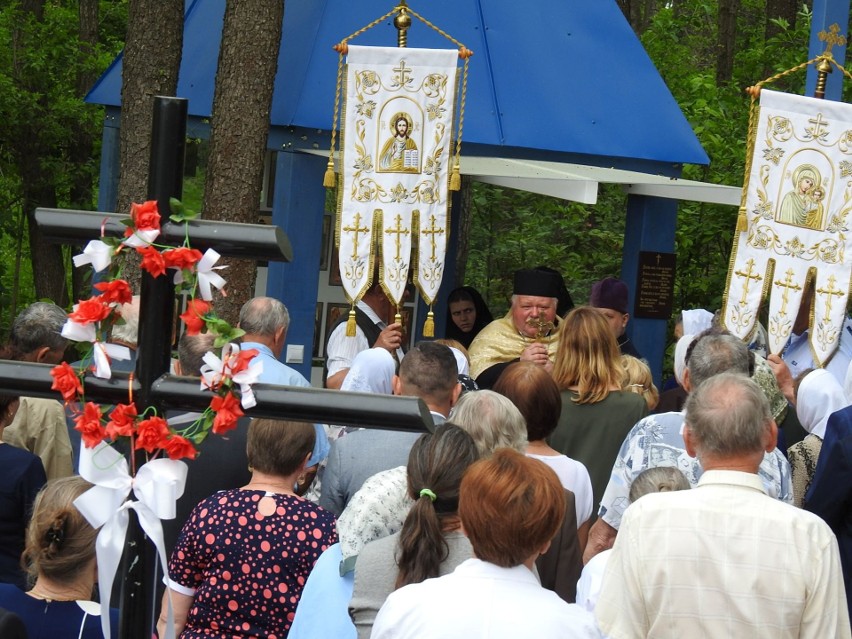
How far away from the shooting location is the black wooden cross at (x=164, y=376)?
2.25 metres

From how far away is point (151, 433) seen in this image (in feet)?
7.50

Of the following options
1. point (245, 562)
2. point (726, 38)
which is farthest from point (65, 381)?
point (726, 38)

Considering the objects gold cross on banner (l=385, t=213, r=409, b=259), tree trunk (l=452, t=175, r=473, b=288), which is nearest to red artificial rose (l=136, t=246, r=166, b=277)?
gold cross on banner (l=385, t=213, r=409, b=259)

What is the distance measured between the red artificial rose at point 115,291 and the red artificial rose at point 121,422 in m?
0.21

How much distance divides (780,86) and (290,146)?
24.8 feet

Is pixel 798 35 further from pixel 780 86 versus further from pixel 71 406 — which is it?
pixel 71 406

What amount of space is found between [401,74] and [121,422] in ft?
17.6

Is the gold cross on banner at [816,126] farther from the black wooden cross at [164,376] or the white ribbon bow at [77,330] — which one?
the white ribbon bow at [77,330]

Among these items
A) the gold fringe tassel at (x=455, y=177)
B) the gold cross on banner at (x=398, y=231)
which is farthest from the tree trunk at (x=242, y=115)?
the gold fringe tassel at (x=455, y=177)

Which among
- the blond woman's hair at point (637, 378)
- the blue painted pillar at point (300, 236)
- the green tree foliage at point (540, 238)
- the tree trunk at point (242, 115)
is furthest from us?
the green tree foliage at point (540, 238)

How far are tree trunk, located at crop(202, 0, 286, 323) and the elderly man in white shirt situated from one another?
4927mm

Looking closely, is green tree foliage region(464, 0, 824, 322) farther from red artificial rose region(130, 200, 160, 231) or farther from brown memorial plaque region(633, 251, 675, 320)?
red artificial rose region(130, 200, 160, 231)

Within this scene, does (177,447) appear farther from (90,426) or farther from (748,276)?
(748,276)

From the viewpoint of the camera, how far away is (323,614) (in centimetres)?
338
